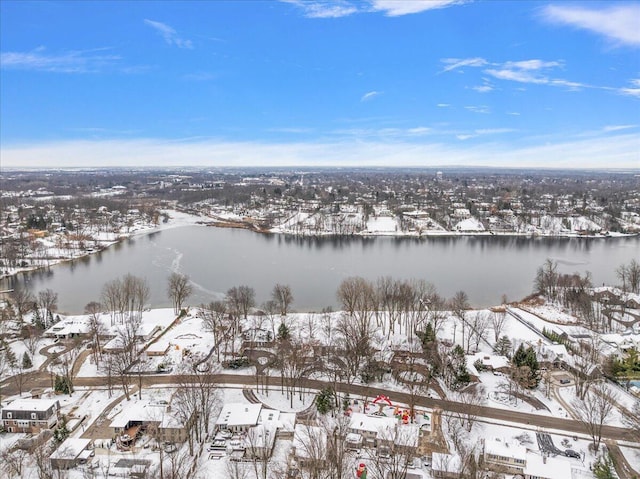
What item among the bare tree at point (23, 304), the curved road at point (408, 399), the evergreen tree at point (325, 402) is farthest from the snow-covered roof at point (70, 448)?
the bare tree at point (23, 304)

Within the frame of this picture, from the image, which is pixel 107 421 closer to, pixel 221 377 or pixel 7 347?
pixel 221 377

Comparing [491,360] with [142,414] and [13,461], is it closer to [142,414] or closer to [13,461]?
[142,414]

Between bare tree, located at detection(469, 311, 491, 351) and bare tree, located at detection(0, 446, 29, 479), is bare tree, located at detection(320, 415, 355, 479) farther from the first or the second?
bare tree, located at detection(469, 311, 491, 351)

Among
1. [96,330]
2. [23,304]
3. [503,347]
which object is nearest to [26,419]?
[96,330]

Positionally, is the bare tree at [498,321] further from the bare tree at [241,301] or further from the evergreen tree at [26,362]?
the evergreen tree at [26,362]

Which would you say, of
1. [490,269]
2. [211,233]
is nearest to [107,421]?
[490,269]

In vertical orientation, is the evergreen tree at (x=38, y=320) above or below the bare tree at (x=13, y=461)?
above

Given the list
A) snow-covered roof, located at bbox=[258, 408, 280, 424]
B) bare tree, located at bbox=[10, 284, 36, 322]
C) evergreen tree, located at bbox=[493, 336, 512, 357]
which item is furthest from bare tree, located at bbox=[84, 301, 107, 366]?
evergreen tree, located at bbox=[493, 336, 512, 357]
